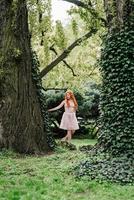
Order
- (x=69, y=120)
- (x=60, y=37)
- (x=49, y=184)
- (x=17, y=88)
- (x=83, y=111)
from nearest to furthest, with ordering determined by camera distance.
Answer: (x=49, y=184) < (x=17, y=88) < (x=69, y=120) < (x=60, y=37) < (x=83, y=111)

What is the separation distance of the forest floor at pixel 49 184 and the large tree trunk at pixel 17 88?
1.47 meters

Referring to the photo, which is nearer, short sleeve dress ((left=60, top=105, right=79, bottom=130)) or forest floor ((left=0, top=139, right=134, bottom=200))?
forest floor ((left=0, top=139, right=134, bottom=200))

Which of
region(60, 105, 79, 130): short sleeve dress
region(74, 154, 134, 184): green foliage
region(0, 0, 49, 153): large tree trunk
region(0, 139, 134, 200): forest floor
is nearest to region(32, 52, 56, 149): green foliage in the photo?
region(0, 0, 49, 153): large tree trunk

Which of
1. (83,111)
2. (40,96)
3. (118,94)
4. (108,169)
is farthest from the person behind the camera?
(83,111)

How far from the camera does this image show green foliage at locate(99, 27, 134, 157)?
491 inches

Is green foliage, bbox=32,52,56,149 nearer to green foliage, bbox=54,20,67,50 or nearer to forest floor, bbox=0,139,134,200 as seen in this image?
forest floor, bbox=0,139,134,200

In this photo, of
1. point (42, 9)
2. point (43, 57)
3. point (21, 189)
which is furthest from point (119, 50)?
point (43, 57)

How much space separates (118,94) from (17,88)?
3485mm

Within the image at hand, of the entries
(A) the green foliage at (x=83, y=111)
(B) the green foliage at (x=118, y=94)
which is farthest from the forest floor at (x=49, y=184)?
(A) the green foliage at (x=83, y=111)

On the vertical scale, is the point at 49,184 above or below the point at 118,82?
below

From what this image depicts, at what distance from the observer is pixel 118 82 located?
12742 millimetres

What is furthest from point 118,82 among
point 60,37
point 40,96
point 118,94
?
point 60,37

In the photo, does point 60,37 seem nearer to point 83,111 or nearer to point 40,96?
point 83,111

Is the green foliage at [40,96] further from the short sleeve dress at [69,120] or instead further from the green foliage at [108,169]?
the short sleeve dress at [69,120]
